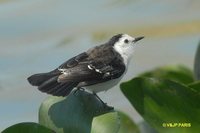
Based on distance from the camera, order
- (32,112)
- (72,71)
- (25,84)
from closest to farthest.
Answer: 1. (72,71)
2. (32,112)
3. (25,84)

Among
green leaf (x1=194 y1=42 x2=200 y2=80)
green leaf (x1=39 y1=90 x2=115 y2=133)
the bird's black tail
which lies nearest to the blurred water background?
green leaf (x1=194 y1=42 x2=200 y2=80)

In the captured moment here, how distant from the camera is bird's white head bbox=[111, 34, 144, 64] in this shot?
16.3 ft

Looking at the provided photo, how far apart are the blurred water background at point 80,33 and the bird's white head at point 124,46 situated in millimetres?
1382

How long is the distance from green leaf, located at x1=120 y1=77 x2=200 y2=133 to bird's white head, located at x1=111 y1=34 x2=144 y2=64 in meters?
1.12

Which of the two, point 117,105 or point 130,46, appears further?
point 117,105

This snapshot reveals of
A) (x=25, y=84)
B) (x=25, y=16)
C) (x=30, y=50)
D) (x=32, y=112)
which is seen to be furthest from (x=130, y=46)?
(x=25, y=16)

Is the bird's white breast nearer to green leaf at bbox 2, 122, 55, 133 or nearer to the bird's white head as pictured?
the bird's white head

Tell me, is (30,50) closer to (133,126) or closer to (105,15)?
(105,15)

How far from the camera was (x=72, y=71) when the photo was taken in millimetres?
4352

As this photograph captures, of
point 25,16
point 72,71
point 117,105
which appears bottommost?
point 117,105

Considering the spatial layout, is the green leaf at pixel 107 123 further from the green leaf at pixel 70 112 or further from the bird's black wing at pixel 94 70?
the bird's black wing at pixel 94 70

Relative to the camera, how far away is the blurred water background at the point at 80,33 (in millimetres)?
6824

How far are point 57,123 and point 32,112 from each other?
271 cm

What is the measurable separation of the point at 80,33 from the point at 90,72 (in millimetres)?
3366
